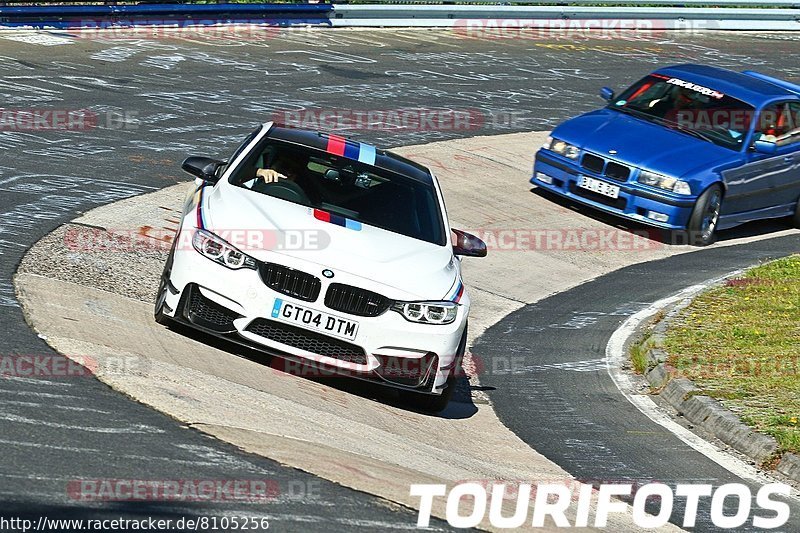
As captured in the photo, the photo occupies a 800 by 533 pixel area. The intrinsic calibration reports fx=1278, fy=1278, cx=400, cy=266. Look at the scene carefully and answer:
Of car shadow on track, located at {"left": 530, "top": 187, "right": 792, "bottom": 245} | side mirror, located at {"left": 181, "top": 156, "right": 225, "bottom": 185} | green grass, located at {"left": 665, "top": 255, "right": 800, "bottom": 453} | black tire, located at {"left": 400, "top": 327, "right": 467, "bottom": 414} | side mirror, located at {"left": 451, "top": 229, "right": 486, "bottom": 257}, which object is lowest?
car shadow on track, located at {"left": 530, "top": 187, "right": 792, "bottom": 245}

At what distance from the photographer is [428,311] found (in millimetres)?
7945

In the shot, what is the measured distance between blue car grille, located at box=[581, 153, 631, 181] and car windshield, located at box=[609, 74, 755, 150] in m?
1.27

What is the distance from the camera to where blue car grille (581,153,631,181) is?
1438cm

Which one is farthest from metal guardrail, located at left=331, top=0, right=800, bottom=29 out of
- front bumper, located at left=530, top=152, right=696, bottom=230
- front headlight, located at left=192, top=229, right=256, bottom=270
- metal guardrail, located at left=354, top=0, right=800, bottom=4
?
front headlight, located at left=192, top=229, right=256, bottom=270

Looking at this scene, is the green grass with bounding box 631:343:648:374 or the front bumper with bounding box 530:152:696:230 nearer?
the green grass with bounding box 631:343:648:374

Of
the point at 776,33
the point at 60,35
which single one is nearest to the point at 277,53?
the point at 60,35

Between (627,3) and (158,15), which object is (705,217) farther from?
(627,3)

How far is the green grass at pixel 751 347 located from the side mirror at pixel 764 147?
215cm

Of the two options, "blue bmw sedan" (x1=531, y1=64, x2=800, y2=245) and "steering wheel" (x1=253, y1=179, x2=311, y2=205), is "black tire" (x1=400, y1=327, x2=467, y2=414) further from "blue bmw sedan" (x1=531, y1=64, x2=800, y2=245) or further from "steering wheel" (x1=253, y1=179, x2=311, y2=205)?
"blue bmw sedan" (x1=531, y1=64, x2=800, y2=245)

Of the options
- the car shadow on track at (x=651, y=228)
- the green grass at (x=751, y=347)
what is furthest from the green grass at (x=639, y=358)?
the car shadow on track at (x=651, y=228)

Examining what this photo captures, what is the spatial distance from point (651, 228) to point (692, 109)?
153 cm

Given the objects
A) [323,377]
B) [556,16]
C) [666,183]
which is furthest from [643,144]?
[556,16]

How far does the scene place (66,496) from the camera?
5.47m

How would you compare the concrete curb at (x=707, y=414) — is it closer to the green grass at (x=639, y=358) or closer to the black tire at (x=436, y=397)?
the green grass at (x=639, y=358)
